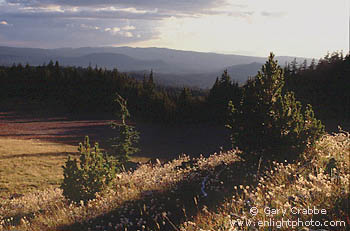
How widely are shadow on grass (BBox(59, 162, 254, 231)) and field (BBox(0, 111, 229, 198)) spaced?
19.1 meters

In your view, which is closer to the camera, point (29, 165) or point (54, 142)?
point (29, 165)

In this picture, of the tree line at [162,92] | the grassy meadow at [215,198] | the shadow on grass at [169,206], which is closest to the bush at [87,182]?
the grassy meadow at [215,198]

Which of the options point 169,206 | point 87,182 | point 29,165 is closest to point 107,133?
point 29,165

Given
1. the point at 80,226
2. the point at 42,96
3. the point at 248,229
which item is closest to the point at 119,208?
the point at 80,226

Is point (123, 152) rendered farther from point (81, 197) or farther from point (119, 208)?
point (119, 208)

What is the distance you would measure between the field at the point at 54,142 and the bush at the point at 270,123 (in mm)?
20640

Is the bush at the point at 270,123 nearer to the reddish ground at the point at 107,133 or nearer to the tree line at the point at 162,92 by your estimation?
the reddish ground at the point at 107,133

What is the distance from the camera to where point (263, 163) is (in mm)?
9375

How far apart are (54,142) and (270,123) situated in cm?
4537

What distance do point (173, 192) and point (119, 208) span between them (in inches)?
60.7

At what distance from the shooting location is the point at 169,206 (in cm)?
724

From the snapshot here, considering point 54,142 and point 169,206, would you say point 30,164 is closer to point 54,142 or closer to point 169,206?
point 54,142

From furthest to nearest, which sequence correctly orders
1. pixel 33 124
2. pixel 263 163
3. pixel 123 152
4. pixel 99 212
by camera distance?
pixel 33 124, pixel 123 152, pixel 263 163, pixel 99 212

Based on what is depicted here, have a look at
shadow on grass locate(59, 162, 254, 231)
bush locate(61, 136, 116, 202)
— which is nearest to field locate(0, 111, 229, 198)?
bush locate(61, 136, 116, 202)
